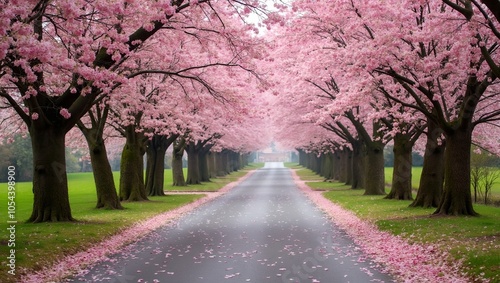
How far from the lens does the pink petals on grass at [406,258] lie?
10330 mm

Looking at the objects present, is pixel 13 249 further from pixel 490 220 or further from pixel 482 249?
pixel 490 220

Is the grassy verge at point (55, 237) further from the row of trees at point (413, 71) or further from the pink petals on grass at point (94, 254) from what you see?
the row of trees at point (413, 71)

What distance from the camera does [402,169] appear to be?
1193 inches

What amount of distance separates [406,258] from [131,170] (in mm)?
21981

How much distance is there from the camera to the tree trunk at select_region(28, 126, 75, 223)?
1873 cm

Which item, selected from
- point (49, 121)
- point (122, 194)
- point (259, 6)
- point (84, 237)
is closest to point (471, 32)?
point (259, 6)

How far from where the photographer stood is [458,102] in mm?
24578

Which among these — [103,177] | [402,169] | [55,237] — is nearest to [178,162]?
[103,177]

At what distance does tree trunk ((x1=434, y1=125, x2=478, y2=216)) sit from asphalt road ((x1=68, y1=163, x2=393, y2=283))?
14.5 feet

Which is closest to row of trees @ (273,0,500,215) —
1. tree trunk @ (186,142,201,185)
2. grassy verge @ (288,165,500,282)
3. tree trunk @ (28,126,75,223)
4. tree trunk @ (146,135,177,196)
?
grassy verge @ (288,165,500,282)

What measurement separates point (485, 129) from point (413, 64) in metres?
16.7

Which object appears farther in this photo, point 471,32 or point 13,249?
point 471,32

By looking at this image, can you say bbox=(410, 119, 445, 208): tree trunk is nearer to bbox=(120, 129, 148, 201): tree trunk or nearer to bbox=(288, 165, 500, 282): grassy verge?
bbox=(288, 165, 500, 282): grassy verge

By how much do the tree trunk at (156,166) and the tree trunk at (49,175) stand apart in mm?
18695
